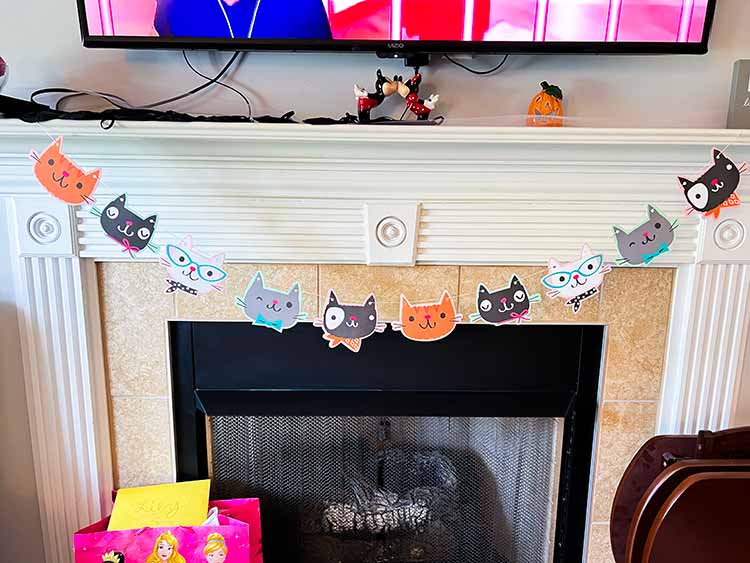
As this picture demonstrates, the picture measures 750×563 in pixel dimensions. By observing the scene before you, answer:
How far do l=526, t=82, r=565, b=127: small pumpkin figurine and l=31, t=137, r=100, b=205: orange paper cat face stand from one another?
788mm

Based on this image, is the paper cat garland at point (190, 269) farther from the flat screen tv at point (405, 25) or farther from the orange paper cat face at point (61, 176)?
the flat screen tv at point (405, 25)

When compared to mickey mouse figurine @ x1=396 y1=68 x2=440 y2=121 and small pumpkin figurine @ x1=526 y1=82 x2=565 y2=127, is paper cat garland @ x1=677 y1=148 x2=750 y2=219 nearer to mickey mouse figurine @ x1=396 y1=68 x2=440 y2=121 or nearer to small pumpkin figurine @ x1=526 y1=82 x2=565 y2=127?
small pumpkin figurine @ x1=526 y1=82 x2=565 y2=127

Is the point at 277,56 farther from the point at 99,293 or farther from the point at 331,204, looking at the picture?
the point at 99,293

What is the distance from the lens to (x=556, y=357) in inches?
51.5

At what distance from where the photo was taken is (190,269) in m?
1.12

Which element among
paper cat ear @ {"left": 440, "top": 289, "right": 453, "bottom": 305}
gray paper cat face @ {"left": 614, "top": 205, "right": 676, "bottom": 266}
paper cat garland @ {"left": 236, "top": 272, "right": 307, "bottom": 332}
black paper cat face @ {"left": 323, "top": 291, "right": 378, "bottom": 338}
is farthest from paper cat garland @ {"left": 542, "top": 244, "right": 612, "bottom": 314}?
paper cat garland @ {"left": 236, "top": 272, "right": 307, "bottom": 332}

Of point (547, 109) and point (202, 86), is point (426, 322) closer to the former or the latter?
point (547, 109)

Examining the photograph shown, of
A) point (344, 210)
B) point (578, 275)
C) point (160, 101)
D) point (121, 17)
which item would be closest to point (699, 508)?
point (578, 275)

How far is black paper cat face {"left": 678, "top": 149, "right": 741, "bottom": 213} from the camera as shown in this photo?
1.07 m

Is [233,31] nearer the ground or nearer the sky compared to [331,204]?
nearer the sky

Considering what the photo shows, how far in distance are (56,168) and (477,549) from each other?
1.24 meters

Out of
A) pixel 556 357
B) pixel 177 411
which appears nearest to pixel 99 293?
pixel 177 411

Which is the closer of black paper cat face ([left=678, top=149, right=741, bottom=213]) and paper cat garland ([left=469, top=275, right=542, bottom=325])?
black paper cat face ([left=678, top=149, right=741, bottom=213])

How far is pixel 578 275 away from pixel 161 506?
97cm
